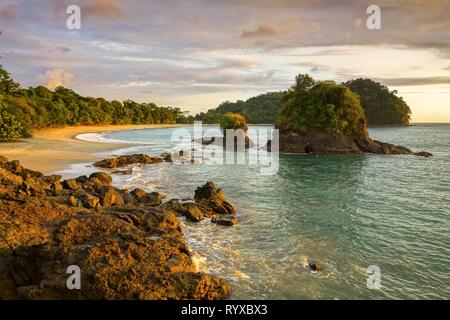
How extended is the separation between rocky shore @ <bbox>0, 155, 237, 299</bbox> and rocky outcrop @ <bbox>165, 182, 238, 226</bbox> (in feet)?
12.2

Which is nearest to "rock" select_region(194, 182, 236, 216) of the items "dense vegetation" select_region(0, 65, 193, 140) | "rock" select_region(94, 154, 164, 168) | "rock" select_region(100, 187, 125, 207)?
"rock" select_region(100, 187, 125, 207)

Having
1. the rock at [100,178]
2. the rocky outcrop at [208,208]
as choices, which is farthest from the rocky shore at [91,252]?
the rock at [100,178]

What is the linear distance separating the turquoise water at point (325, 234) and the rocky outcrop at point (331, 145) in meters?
28.3

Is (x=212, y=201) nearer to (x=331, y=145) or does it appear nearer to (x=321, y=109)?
(x=331, y=145)

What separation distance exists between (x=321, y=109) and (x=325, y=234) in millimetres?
55687

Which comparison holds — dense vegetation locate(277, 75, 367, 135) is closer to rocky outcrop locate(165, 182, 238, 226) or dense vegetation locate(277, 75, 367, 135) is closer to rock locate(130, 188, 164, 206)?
rocky outcrop locate(165, 182, 238, 226)

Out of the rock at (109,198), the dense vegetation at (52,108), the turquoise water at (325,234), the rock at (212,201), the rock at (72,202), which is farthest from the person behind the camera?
the dense vegetation at (52,108)

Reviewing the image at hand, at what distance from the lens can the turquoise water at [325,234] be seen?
51.8 feet

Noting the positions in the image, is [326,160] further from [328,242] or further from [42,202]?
[42,202]

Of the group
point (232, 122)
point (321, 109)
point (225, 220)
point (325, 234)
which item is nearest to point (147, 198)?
point (225, 220)

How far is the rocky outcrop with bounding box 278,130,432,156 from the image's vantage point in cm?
7412

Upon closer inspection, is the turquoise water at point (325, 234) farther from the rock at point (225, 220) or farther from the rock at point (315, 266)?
the rock at point (225, 220)

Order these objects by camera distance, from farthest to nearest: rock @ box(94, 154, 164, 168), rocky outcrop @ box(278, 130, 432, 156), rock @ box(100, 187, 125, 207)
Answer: rocky outcrop @ box(278, 130, 432, 156), rock @ box(94, 154, 164, 168), rock @ box(100, 187, 125, 207)
